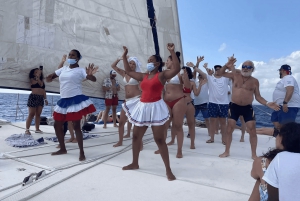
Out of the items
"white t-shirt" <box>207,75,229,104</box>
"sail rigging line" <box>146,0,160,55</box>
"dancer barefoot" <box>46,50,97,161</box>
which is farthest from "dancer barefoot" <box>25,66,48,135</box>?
"white t-shirt" <box>207,75,229,104</box>

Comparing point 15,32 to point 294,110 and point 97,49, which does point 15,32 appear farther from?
point 294,110

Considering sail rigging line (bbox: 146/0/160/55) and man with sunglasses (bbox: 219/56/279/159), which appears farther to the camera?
sail rigging line (bbox: 146/0/160/55)

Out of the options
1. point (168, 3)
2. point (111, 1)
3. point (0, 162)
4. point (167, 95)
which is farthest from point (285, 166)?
point (168, 3)

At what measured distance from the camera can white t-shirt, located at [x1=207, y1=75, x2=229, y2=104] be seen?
4.76 m

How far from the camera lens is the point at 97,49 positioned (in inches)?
194

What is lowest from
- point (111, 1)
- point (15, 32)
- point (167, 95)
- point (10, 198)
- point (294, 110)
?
point (10, 198)

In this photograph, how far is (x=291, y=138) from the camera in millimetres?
1347

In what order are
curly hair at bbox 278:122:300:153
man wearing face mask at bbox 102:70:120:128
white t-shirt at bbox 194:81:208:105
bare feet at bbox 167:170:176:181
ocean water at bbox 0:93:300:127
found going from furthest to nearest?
ocean water at bbox 0:93:300:127, white t-shirt at bbox 194:81:208:105, man wearing face mask at bbox 102:70:120:128, bare feet at bbox 167:170:176:181, curly hair at bbox 278:122:300:153

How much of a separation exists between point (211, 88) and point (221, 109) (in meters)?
0.47

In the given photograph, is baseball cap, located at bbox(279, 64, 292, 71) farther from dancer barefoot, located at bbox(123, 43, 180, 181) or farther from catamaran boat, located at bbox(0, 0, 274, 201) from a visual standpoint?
dancer barefoot, located at bbox(123, 43, 180, 181)

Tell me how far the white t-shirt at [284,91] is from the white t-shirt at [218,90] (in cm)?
89

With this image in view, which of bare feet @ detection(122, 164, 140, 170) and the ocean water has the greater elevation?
the ocean water

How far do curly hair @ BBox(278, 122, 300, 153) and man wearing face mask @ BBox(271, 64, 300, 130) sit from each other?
2880 millimetres

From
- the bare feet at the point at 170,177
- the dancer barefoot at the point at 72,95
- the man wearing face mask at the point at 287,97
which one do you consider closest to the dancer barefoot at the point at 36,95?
the dancer barefoot at the point at 72,95
